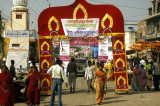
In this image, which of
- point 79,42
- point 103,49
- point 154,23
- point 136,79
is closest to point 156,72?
point 136,79

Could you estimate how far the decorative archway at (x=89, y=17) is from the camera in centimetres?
1394

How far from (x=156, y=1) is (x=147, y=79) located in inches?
925

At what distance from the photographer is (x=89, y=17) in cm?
1398

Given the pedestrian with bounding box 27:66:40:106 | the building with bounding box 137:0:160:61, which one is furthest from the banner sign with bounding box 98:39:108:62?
the pedestrian with bounding box 27:66:40:106

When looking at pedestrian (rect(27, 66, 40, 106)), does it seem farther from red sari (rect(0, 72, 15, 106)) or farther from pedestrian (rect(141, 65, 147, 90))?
pedestrian (rect(141, 65, 147, 90))

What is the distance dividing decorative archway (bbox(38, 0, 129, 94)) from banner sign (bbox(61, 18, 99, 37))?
17 cm

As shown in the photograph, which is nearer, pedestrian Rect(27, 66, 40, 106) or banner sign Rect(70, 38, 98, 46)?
pedestrian Rect(27, 66, 40, 106)

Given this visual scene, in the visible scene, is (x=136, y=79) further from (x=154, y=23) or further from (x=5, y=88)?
(x=154, y=23)

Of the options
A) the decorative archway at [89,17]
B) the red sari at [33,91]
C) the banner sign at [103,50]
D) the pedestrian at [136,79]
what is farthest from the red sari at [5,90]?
the banner sign at [103,50]

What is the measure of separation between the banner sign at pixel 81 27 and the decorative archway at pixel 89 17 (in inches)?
6.6

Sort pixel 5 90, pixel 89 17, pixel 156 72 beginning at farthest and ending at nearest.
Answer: pixel 156 72
pixel 89 17
pixel 5 90

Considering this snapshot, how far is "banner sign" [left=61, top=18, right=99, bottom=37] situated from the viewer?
14.0 meters

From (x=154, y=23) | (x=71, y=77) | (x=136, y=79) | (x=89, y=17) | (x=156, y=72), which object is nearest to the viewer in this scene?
(x=89, y=17)

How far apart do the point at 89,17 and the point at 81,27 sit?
0.66 meters
